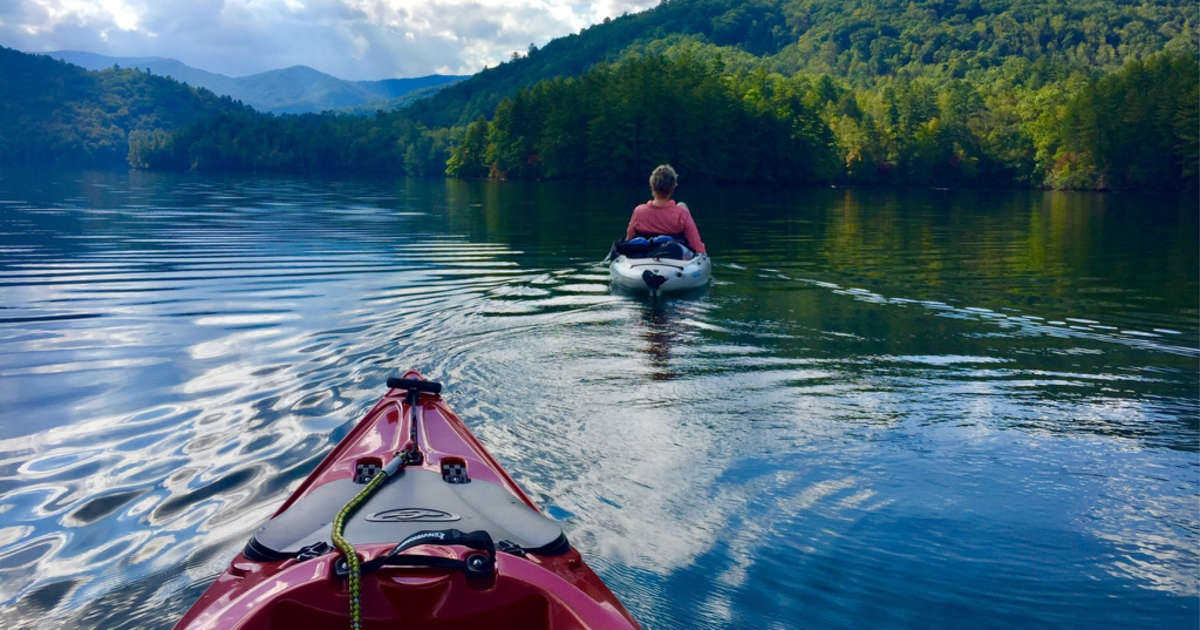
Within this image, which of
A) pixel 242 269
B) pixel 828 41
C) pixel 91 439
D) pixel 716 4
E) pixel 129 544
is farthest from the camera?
pixel 716 4

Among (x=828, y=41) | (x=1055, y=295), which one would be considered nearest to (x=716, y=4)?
(x=828, y=41)

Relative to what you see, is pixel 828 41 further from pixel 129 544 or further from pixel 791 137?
pixel 129 544

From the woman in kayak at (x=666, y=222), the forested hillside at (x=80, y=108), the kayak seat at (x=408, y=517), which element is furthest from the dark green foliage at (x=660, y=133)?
the kayak seat at (x=408, y=517)

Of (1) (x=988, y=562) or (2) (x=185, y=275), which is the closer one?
(1) (x=988, y=562)

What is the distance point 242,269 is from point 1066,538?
1386 centimetres

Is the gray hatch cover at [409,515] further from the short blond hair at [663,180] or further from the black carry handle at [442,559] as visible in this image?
the short blond hair at [663,180]

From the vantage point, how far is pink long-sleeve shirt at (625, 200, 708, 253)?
1339 centimetres

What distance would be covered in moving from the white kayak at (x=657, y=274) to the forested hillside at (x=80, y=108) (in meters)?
143

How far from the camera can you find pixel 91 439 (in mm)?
5969

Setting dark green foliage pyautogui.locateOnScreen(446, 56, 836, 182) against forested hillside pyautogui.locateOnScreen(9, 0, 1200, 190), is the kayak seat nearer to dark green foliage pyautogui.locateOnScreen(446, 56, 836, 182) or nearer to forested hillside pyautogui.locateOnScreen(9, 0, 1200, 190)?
dark green foliage pyautogui.locateOnScreen(446, 56, 836, 182)

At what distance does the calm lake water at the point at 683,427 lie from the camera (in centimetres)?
414

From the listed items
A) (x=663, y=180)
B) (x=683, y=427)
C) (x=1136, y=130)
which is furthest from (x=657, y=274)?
A: (x=1136, y=130)

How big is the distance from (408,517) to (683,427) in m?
3.76

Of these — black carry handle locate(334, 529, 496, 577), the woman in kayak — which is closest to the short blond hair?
the woman in kayak
